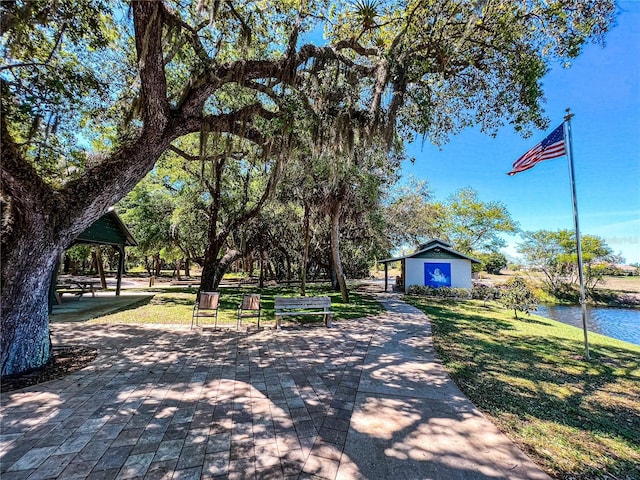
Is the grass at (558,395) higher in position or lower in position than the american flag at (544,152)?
lower

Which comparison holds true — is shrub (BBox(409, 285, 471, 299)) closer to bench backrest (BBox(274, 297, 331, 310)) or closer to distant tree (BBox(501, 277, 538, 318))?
distant tree (BBox(501, 277, 538, 318))

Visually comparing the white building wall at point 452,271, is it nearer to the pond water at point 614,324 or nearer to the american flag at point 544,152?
the pond water at point 614,324

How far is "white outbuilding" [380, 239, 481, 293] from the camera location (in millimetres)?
18250

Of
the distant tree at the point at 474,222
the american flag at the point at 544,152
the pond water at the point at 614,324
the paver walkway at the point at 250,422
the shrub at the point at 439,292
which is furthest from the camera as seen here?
the distant tree at the point at 474,222

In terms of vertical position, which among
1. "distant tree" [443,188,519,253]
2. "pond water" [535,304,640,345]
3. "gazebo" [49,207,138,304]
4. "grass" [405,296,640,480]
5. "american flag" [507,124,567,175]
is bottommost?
"pond water" [535,304,640,345]

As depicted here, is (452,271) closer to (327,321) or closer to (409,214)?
(409,214)

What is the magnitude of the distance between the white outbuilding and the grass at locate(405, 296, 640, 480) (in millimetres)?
10912

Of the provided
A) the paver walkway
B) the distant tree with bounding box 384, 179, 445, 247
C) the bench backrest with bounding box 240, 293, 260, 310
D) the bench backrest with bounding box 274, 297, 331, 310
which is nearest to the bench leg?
the bench backrest with bounding box 274, 297, 331, 310

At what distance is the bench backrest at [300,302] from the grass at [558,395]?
9.37 feet

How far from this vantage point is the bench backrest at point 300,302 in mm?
7078

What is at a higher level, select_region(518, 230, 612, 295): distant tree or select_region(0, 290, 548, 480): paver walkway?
select_region(518, 230, 612, 295): distant tree

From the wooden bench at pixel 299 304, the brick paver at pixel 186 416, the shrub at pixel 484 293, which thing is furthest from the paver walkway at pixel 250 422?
the shrub at pixel 484 293

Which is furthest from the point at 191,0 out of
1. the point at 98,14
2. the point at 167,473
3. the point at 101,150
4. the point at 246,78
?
the point at 167,473

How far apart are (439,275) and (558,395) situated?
1519 centimetres
